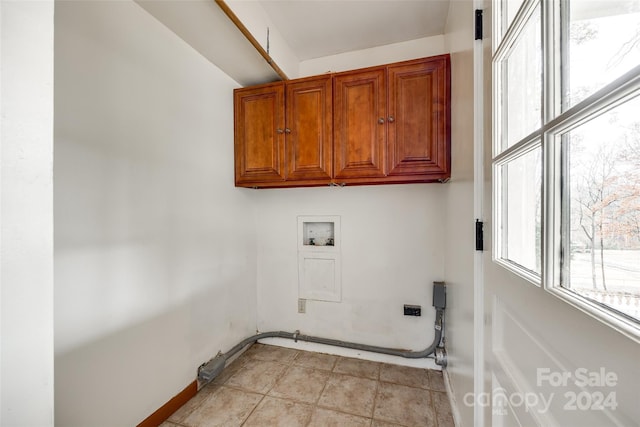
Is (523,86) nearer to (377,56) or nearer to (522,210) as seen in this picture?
(522,210)

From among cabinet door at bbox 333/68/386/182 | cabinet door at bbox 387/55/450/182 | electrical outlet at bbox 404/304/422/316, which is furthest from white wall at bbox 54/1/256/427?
electrical outlet at bbox 404/304/422/316

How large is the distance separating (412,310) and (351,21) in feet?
7.81

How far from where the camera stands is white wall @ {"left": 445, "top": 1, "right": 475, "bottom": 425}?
109 centimetres

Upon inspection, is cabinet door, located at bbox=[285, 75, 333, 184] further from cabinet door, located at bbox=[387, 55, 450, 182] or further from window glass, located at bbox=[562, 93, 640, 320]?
window glass, located at bbox=[562, 93, 640, 320]

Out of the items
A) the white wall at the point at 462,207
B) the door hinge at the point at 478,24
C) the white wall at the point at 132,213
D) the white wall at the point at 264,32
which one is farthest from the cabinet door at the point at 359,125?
the white wall at the point at 132,213

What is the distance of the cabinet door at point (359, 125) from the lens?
5.52ft

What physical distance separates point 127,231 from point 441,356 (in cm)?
227

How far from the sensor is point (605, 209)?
0.41 m

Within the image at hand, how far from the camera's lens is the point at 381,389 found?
1713 millimetres

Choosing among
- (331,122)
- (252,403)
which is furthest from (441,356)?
(331,122)

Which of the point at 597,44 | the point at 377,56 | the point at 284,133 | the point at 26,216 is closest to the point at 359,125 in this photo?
the point at 284,133

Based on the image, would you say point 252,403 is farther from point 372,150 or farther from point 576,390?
point 372,150

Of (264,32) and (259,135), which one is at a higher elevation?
(264,32)

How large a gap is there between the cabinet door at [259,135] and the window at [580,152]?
1508mm
